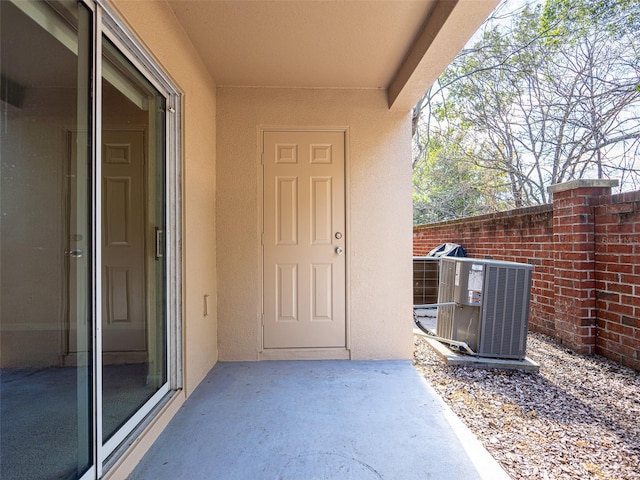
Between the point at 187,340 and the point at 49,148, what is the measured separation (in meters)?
1.50

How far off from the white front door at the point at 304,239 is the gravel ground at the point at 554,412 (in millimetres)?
Answer: 1069

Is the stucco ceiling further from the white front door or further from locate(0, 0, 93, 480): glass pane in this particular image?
locate(0, 0, 93, 480): glass pane

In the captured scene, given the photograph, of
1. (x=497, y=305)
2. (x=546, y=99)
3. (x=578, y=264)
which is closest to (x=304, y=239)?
(x=497, y=305)

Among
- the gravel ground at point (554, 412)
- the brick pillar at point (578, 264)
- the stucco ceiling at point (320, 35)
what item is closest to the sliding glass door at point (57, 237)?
the stucco ceiling at point (320, 35)

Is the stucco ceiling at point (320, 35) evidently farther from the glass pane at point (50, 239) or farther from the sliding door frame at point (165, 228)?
the glass pane at point (50, 239)

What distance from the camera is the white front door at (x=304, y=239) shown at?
3205 mm

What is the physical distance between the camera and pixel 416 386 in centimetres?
263

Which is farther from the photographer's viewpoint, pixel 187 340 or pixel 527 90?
pixel 527 90

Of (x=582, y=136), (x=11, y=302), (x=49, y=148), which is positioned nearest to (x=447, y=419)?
(x=11, y=302)

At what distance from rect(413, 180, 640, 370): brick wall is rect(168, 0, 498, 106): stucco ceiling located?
2.05 meters

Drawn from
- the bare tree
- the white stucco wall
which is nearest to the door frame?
the white stucco wall

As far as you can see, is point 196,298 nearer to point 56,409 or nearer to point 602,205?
point 56,409

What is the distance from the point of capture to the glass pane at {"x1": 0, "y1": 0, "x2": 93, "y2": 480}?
131cm

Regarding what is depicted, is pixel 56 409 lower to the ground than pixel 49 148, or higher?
lower
